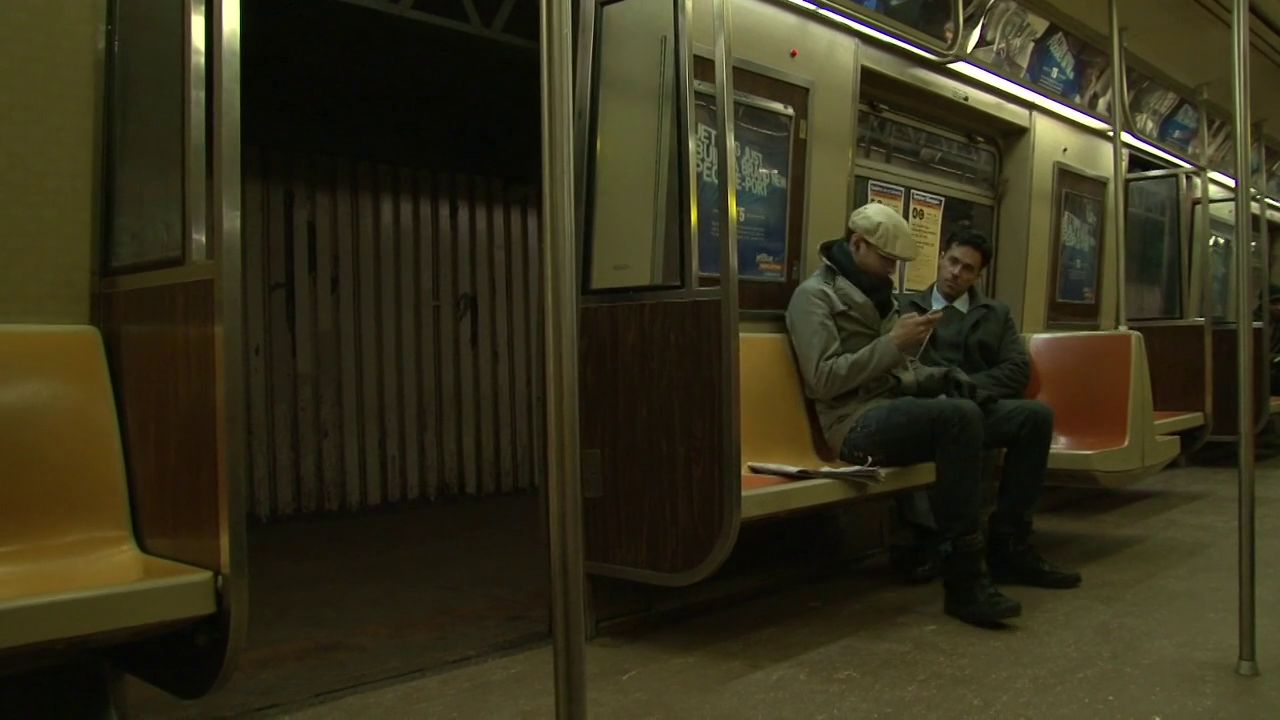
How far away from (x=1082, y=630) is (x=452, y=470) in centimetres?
447

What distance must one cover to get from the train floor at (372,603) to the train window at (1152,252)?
438 cm

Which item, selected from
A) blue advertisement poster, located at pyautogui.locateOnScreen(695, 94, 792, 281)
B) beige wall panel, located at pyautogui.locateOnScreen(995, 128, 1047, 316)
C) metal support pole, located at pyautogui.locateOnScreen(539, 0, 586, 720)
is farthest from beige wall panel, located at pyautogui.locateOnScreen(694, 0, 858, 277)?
metal support pole, located at pyautogui.locateOnScreen(539, 0, 586, 720)

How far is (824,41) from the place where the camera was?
3975mm

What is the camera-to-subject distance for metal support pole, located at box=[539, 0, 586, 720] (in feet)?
3.50

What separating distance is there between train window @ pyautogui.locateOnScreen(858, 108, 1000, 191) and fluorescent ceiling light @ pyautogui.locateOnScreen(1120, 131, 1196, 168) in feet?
4.37

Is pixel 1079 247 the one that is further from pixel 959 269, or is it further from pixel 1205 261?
pixel 959 269

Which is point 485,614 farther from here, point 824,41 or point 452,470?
point 452,470

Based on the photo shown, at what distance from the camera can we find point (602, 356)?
9.86 feet

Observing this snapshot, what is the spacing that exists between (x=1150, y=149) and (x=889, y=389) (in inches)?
172

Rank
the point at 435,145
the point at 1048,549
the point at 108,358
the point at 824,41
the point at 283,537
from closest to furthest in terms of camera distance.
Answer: the point at 108,358
the point at 824,41
the point at 1048,549
the point at 283,537
the point at 435,145

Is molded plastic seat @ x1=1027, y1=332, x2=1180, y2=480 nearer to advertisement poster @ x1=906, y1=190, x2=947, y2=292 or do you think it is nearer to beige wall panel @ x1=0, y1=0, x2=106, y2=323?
advertisement poster @ x1=906, y1=190, x2=947, y2=292

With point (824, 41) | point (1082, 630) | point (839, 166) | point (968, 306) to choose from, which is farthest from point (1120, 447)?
point (824, 41)

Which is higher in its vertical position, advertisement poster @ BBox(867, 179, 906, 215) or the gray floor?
advertisement poster @ BBox(867, 179, 906, 215)

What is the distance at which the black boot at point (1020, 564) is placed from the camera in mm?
3506
